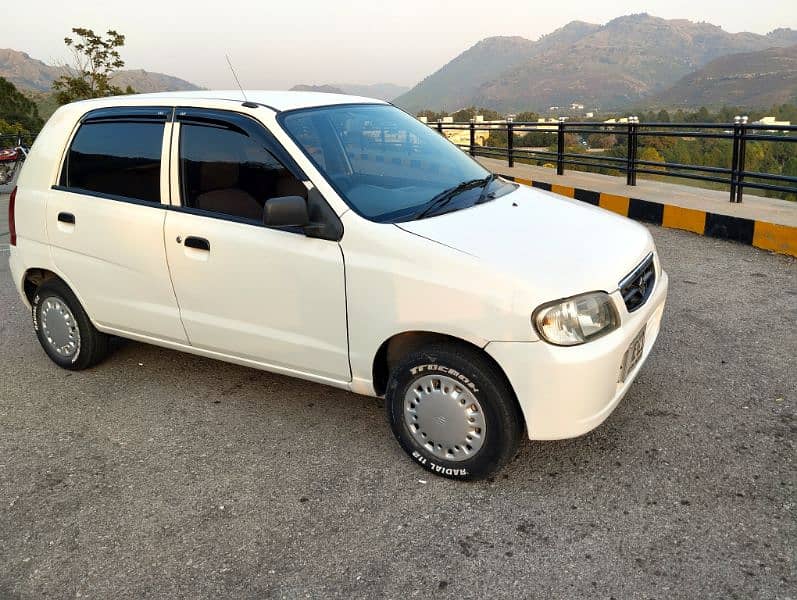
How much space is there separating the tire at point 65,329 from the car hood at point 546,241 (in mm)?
2350

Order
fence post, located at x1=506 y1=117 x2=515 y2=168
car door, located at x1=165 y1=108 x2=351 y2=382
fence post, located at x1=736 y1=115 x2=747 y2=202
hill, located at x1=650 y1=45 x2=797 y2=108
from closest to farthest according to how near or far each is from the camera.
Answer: car door, located at x1=165 y1=108 x2=351 y2=382 → fence post, located at x1=736 y1=115 x2=747 y2=202 → fence post, located at x1=506 y1=117 x2=515 y2=168 → hill, located at x1=650 y1=45 x2=797 y2=108

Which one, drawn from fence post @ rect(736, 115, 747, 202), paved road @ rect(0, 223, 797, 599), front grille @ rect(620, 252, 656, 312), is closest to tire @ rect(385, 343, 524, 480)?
paved road @ rect(0, 223, 797, 599)

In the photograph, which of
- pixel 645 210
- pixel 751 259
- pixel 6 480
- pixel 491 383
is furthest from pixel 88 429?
pixel 645 210

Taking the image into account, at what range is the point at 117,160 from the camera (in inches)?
151

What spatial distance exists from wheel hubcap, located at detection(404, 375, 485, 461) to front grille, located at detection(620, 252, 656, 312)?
31.2 inches

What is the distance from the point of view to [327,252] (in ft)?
10.1

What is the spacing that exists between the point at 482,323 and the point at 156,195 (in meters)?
1.98

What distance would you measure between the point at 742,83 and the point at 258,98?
5954 inches

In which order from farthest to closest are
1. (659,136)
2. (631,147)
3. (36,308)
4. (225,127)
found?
(631,147), (659,136), (36,308), (225,127)

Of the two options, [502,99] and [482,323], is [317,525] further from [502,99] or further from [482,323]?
[502,99]

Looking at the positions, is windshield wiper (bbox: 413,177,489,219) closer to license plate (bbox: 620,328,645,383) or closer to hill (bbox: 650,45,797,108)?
license plate (bbox: 620,328,645,383)

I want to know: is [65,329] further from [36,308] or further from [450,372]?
[450,372]

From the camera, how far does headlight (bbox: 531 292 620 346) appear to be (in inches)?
104

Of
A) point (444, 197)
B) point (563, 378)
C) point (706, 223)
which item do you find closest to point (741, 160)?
point (706, 223)
